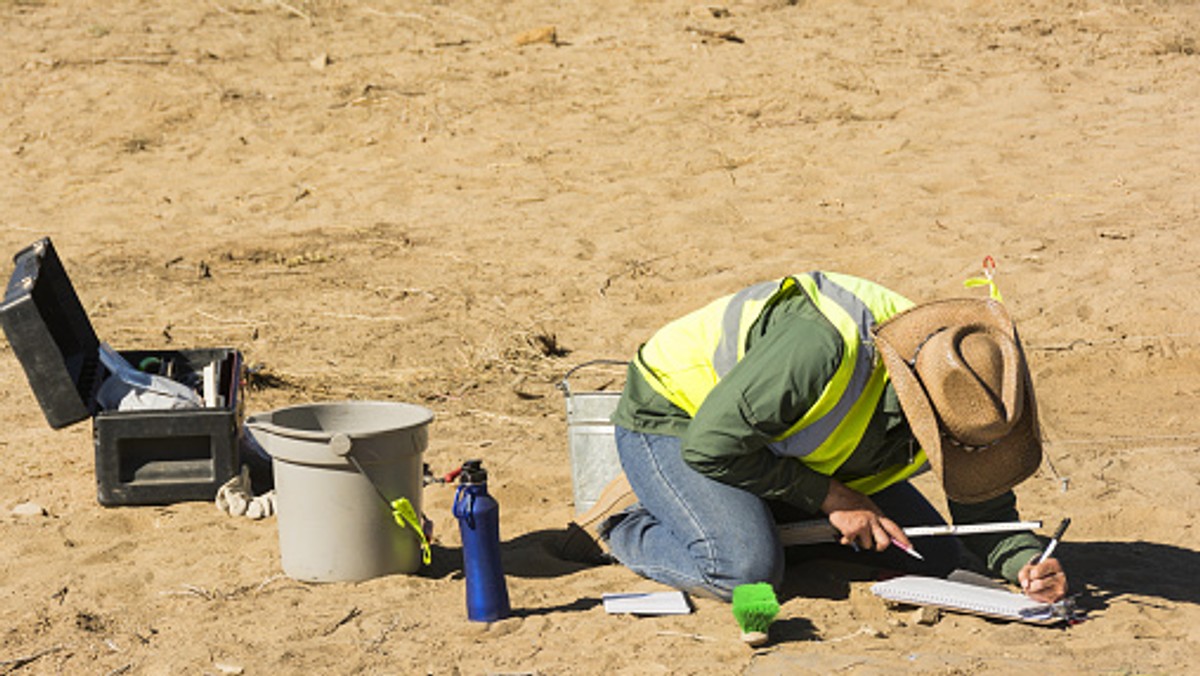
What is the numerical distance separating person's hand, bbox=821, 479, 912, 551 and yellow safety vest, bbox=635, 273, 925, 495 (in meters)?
Answer: 0.08

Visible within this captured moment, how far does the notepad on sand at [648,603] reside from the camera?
421 cm

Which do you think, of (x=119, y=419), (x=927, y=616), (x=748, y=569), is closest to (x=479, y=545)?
(x=748, y=569)

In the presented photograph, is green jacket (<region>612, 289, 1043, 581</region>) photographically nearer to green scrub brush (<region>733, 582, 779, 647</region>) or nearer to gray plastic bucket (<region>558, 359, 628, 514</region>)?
green scrub brush (<region>733, 582, 779, 647</region>)

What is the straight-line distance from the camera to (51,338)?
505 cm

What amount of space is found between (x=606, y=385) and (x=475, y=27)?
5.58m

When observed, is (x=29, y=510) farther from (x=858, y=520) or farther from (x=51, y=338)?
(x=858, y=520)

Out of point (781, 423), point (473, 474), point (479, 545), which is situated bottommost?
point (479, 545)

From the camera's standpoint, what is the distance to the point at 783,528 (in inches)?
171

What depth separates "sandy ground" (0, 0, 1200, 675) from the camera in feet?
13.7

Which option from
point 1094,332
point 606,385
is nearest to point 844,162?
point 1094,332

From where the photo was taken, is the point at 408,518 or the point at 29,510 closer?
the point at 408,518

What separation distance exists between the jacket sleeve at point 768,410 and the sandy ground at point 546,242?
1.32ft

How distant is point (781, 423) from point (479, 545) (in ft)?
2.93

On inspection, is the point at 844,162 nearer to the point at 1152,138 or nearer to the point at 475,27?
the point at 1152,138
